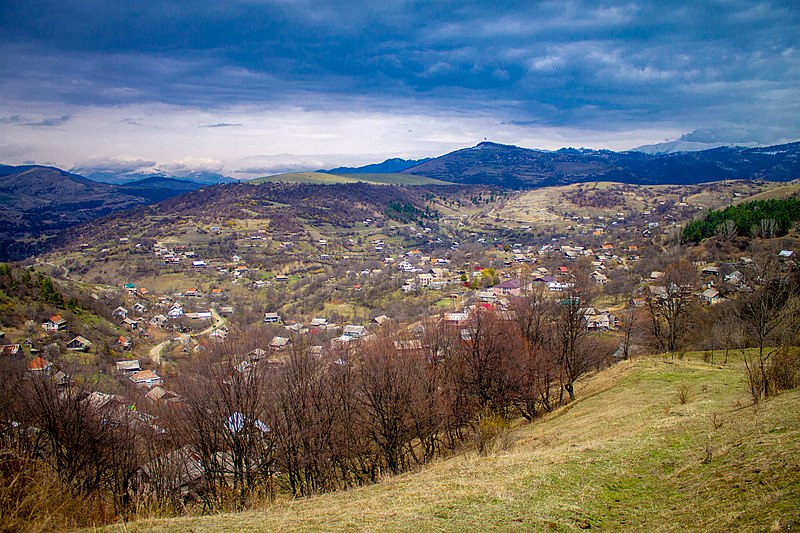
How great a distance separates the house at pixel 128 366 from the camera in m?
43.7

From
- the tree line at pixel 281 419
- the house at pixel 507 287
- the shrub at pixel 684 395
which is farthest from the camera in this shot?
the house at pixel 507 287

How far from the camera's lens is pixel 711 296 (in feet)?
149

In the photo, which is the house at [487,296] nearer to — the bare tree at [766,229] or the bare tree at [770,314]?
the bare tree at [770,314]

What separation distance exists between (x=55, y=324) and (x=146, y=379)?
21.6 metres

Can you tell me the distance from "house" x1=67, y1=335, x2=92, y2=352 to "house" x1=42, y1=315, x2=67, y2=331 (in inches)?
147

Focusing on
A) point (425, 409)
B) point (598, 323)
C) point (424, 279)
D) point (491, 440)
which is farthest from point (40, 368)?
point (424, 279)

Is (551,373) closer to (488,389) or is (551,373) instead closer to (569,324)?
(569,324)

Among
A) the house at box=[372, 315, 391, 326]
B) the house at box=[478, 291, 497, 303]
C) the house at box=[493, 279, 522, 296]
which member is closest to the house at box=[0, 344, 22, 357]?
the house at box=[372, 315, 391, 326]

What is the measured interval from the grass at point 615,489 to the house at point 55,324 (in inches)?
2234

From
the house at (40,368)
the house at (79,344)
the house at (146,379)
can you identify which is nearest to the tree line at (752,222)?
the house at (146,379)

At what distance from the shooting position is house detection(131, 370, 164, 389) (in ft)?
128

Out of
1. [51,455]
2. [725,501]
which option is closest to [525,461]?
[725,501]

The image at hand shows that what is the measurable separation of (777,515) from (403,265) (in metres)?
102

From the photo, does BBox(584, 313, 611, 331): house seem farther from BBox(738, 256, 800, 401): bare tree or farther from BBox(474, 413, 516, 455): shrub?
BBox(474, 413, 516, 455): shrub
